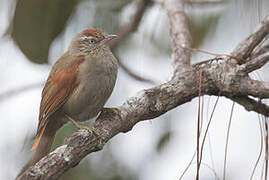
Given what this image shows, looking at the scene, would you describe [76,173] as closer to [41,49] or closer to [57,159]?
[41,49]

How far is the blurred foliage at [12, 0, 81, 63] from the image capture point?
4.33 m

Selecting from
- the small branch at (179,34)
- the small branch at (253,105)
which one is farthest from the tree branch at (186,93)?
the small branch at (179,34)

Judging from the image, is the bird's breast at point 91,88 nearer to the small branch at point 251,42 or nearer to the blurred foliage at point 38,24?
the blurred foliage at point 38,24

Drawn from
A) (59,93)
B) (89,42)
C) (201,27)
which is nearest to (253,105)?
(59,93)

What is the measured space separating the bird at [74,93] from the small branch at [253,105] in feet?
3.80

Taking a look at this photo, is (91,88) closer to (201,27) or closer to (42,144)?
(42,144)

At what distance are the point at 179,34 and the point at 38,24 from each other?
137 cm

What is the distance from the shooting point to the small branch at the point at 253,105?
335 centimetres

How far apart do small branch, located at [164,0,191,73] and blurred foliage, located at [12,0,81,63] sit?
1036 mm

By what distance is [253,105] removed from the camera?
3.37 meters

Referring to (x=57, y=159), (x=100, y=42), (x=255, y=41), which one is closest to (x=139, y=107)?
(x=57, y=159)

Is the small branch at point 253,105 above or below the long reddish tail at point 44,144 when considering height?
above

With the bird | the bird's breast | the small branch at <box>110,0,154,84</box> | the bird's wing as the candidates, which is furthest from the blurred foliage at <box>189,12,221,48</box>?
the bird's wing

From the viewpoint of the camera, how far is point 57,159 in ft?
9.34
